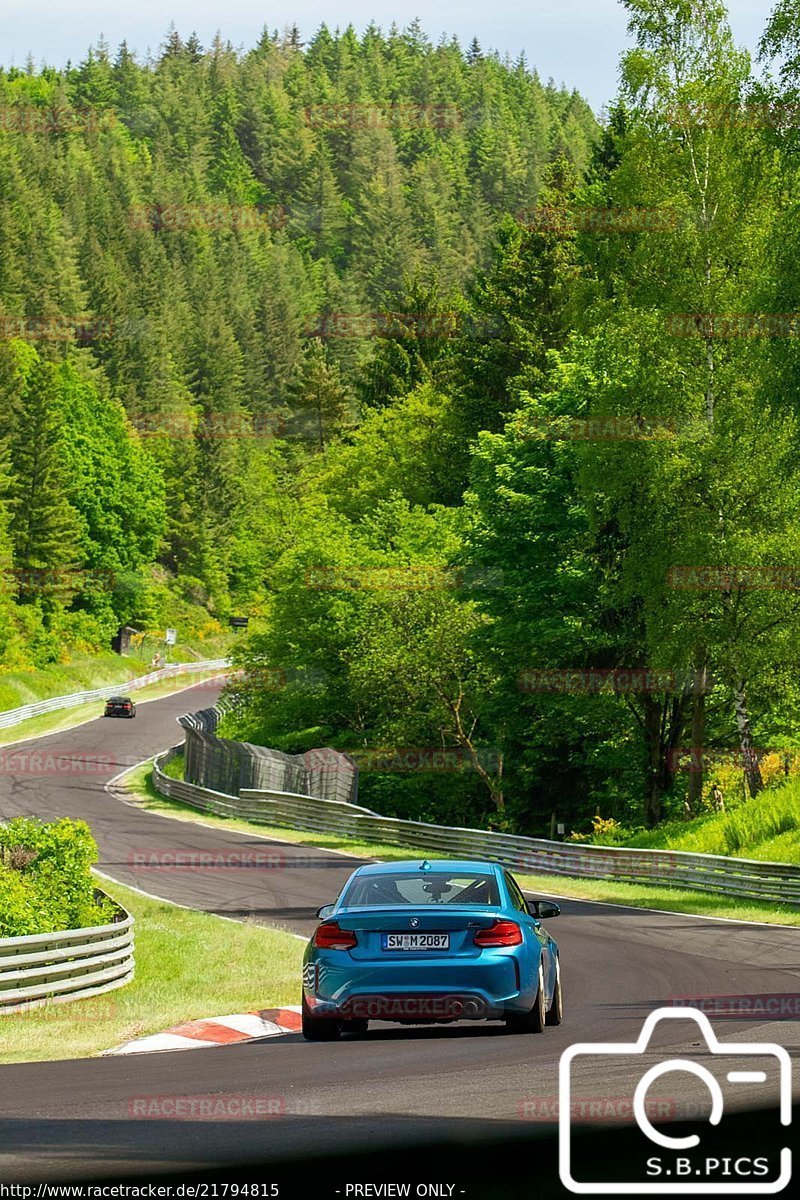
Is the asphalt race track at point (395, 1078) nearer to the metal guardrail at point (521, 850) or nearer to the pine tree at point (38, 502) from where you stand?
the metal guardrail at point (521, 850)

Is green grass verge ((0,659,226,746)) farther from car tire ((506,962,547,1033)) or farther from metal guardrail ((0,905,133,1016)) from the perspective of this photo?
car tire ((506,962,547,1033))

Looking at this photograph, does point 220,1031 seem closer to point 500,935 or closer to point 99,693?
point 500,935

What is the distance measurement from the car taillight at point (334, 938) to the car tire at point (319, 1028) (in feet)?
1.93

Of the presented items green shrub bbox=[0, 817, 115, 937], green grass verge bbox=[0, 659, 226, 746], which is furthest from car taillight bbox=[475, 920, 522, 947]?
green grass verge bbox=[0, 659, 226, 746]

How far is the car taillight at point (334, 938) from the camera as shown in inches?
488

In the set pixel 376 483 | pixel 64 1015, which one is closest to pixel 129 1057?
pixel 64 1015

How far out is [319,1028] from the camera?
12766mm

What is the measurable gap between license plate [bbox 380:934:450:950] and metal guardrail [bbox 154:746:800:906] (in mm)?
18355

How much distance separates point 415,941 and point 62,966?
650 cm

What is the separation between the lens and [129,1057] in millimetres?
12586

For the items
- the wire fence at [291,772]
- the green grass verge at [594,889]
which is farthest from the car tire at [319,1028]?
the wire fence at [291,772]

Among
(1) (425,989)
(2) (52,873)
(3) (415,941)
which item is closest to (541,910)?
(3) (415,941)

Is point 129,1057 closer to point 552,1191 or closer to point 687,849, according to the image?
point 552,1191

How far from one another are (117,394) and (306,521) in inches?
3221
